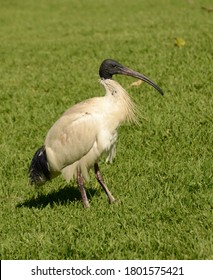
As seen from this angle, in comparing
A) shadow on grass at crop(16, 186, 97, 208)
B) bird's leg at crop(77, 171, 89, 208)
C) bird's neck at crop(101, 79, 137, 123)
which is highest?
bird's neck at crop(101, 79, 137, 123)

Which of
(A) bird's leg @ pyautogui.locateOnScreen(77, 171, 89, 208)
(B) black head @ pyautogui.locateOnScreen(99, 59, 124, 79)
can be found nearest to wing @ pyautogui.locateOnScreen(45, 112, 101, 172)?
(A) bird's leg @ pyautogui.locateOnScreen(77, 171, 89, 208)

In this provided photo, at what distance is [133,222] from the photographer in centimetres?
570

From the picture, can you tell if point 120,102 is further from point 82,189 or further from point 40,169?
point 40,169

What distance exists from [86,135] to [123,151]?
76.2 inches

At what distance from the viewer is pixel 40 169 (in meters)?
6.66

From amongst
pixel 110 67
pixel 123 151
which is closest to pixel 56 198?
pixel 123 151

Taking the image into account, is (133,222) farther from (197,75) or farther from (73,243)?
(197,75)

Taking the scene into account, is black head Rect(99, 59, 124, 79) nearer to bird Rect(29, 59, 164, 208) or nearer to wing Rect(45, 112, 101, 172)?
bird Rect(29, 59, 164, 208)

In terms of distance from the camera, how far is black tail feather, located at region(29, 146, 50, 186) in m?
6.64

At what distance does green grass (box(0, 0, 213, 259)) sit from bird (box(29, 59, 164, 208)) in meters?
0.42

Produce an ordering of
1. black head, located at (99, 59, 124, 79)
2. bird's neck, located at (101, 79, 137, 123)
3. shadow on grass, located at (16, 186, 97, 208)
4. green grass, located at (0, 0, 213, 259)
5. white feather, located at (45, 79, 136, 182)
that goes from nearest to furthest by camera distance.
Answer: green grass, located at (0, 0, 213, 259) → white feather, located at (45, 79, 136, 182) → bird's neck, located at (101, 79, 137, 123) → black head, located at (99, 59, 124, 79) → shadow on grass, located at (16, 186, 97, 208)
